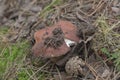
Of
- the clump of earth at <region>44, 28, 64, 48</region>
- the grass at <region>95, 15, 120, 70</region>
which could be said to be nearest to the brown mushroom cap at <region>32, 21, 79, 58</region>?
the clump of earth at <region>44, 28, 64, 48</region>

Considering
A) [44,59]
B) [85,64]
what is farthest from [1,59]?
[85,64]

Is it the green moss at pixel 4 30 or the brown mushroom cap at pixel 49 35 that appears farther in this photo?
the green moss at pixel 4 30

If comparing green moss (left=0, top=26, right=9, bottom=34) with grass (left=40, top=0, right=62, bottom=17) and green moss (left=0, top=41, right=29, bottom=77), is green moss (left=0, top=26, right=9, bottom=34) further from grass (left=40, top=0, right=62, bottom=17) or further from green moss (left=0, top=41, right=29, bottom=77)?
grass (left=40, top=0, right=62, bottom=17)

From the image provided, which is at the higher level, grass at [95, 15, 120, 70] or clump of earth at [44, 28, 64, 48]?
clump of earth at [44, 28, 64, 48]

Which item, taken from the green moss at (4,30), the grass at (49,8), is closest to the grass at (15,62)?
the green moss at (4,30)

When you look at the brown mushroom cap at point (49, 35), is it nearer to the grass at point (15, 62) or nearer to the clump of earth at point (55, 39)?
the clump of earth at point (55, 39)

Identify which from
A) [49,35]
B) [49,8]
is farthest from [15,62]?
[49,8]
